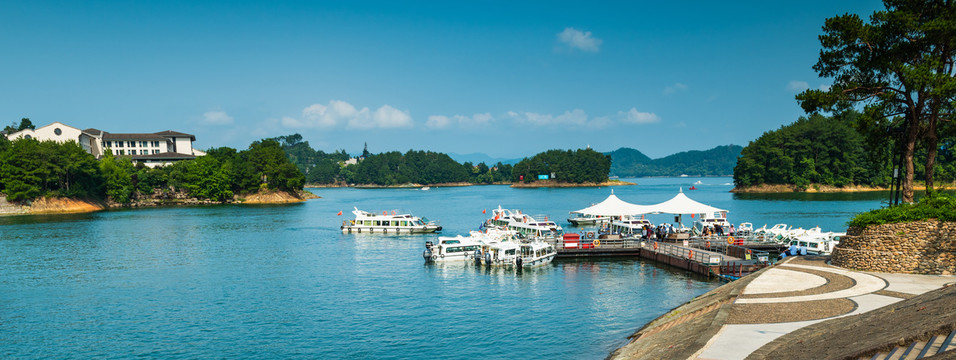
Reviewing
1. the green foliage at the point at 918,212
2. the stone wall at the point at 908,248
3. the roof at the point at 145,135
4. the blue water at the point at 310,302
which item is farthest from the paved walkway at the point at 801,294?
the roof at the point at 145,135

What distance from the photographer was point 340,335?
85.9ft

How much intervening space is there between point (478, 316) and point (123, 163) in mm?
132005

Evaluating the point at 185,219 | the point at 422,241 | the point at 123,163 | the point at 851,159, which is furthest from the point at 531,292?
the point at 851,159

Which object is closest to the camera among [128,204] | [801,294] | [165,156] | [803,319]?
[803,319]

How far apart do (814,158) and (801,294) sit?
158 m

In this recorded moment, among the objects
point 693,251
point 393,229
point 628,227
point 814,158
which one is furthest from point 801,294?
point 814,158

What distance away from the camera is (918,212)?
25672mm

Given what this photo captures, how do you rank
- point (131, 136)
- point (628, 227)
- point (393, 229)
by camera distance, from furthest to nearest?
point (131, 136)
point (393, 229)
point (628, 227)

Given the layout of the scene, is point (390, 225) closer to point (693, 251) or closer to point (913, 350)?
point (693, 251)

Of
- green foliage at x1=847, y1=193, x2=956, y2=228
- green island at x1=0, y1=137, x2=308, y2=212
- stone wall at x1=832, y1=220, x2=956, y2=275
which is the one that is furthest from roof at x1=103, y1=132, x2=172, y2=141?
green foliage at x1=847, y1=193, x2=956, y2=228

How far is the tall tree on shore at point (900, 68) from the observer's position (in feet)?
90.7

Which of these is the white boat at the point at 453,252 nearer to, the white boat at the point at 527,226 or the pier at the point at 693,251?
the pier at the point at 693,251

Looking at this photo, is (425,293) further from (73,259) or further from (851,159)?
(851,159)

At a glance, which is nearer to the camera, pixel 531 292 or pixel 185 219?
pixel 531 292
